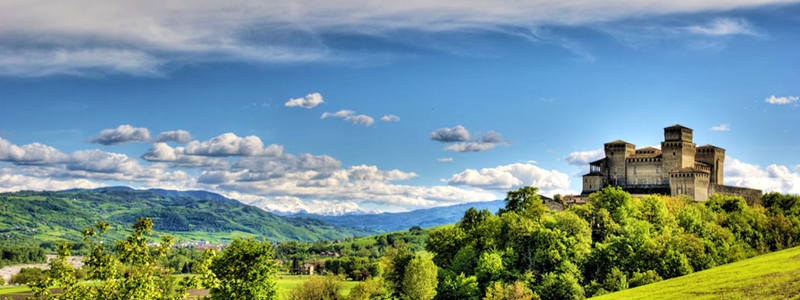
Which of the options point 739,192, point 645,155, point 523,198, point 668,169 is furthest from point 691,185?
point 523,198

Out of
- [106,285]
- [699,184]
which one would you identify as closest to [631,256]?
[699,184]

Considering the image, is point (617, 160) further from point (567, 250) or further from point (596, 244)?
point (567, 250)

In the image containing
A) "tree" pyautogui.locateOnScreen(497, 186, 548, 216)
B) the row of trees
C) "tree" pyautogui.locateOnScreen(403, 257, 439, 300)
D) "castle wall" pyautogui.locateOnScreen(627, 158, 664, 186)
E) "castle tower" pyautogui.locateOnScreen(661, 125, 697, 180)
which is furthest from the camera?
"castle wall" pyautogui.locateOnScreen(627, 158, 664, 186)

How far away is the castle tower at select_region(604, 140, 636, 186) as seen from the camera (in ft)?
378

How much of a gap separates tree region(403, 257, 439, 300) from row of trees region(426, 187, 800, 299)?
2.18 meters

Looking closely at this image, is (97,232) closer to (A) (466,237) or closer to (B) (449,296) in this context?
(B) (449,296)

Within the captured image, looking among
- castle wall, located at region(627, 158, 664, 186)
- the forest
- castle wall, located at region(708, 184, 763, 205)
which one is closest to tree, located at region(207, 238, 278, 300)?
the forest

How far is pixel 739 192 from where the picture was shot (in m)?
108

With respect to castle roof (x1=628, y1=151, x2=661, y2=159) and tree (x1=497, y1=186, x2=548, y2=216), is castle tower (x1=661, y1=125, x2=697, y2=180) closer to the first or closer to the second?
castle roof (x1=628, y1=151, x2=661, y2=159)

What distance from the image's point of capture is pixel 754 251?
75688 mm

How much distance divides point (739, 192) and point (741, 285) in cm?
8358

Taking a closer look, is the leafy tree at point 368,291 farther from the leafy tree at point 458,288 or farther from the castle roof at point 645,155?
the castle roof at point 645,155

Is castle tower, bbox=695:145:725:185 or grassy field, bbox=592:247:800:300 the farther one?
castle tower, bbox=695:145:725:185

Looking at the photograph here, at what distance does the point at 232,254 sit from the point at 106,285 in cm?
3034
